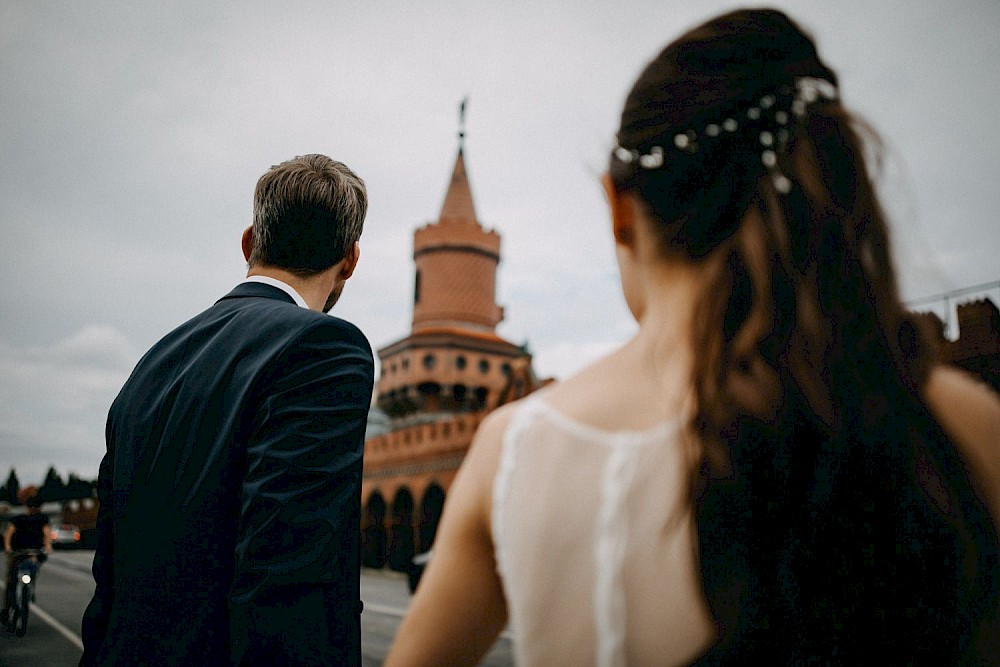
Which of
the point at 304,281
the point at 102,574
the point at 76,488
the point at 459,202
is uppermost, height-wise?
the point at 459,202

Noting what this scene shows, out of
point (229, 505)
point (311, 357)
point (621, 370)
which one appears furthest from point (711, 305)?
point (229, 505)

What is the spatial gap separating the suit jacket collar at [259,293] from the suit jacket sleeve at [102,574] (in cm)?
42

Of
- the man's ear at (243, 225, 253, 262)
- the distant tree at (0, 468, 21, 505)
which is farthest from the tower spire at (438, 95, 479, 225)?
the distant tree at (0, 468, 21, 505)

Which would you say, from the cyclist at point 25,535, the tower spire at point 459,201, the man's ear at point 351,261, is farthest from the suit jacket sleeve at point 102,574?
the tower spire at point 459,201

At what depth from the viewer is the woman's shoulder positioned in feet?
3.40

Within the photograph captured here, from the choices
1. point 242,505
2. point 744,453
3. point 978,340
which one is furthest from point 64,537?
point 744,453

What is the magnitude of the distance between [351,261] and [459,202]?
36637 millimetres

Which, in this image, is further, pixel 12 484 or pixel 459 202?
pixel 12 484

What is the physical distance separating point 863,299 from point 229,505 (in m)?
1.29

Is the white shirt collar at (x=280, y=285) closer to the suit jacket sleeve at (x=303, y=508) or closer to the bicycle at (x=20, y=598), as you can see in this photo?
the suit jacket sleeve at (x=303, y=508)

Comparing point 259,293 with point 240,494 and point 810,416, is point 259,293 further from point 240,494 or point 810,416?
point 810,416

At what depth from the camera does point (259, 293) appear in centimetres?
198

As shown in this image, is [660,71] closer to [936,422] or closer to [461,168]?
[936,422]

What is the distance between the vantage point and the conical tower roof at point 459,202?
124 ft
